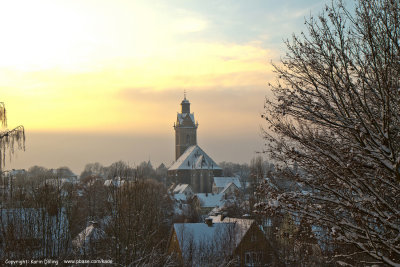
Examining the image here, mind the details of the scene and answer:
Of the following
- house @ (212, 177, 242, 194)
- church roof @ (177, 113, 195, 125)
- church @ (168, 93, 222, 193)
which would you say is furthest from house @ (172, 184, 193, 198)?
church roof @ (177, 113, 195, 125)

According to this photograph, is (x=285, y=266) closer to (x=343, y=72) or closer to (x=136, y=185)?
(x=136, y=185)

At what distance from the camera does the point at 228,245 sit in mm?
27016

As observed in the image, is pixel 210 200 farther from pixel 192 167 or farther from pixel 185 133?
pixel 185 133

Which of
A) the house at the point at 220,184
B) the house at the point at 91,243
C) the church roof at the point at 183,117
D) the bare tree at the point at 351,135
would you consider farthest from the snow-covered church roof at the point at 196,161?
the bare tree at the point at 351,135

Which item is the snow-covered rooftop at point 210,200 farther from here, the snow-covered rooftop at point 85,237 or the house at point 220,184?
the snow-covered rooftop at point 85,237

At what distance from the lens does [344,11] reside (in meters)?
7.89

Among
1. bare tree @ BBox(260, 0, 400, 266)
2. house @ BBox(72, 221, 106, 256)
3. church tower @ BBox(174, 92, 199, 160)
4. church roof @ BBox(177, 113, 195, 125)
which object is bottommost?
house @ BBox(72, 221, 106, 256)

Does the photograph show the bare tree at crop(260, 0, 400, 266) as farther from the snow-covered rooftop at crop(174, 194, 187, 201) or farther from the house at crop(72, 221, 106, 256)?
the snow-covered rooftop at crop(174, 194, 187, 201)

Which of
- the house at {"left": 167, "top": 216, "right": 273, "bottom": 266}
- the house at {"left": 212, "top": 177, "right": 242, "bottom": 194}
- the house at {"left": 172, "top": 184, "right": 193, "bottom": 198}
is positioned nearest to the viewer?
the house at {"left": 167, "top": 216, "right": 273, "bottom": 266}

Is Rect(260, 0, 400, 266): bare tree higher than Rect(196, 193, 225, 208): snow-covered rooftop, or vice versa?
Rect(260, 0, 400, 266): bare tree

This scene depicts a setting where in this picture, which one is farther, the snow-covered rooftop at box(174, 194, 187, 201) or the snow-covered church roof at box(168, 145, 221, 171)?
the snow-covered church roof at box(168, 145, 221, 171)

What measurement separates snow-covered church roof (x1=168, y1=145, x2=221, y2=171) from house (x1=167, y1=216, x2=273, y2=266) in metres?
65.5

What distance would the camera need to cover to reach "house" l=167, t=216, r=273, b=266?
86.0ft

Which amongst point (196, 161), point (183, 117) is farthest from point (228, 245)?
point (183, 117)
